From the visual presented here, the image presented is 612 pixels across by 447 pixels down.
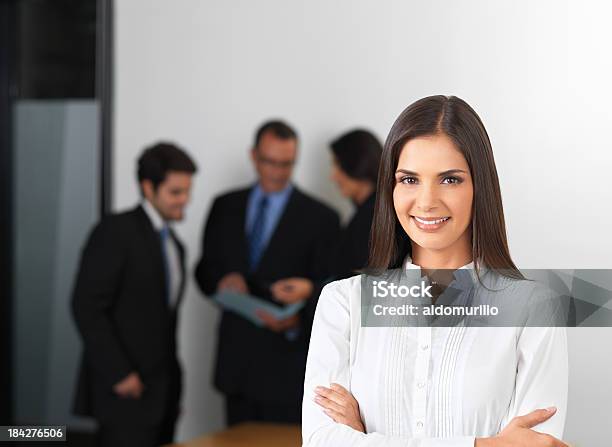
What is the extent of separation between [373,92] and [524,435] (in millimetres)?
2061

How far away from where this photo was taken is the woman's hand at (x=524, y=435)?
59.3 inches

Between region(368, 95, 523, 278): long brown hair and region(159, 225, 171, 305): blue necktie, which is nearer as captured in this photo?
region(368, 95, 523, 278): long brown hair

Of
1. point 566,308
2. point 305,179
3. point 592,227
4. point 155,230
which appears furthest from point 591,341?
point 305,179

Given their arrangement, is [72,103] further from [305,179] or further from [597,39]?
[597,39]

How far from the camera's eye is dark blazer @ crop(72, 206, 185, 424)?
3.23 m

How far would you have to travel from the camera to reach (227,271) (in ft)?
12.1

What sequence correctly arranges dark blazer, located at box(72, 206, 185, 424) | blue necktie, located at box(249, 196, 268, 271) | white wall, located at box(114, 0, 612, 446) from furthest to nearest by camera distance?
blue necktie, located at box(249, 196, 268, 271) < dark blazer, located at box(72, 206, 185, 424) < white wall, located at box(114, 0, 612, 446)

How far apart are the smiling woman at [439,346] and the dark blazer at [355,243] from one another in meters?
1.40

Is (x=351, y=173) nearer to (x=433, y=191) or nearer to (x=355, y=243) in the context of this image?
(x=355, y=243)

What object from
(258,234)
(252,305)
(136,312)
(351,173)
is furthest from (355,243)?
(136,312)

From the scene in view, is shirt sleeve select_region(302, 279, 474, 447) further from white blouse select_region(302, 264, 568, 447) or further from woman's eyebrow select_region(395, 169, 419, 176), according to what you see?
woman's eyebrow select_region(395, 169, 419, 176)

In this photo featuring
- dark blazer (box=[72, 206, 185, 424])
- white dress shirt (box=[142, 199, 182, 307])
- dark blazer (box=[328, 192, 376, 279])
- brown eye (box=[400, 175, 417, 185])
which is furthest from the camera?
white dress shirt (box=[142, 199, 182, 307])

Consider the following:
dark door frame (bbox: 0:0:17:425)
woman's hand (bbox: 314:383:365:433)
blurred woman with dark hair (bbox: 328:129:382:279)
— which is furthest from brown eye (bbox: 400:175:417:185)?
dark door frame (bbox: 0:0:17:425)

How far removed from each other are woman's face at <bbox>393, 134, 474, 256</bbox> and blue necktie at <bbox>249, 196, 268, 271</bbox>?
210 cm
